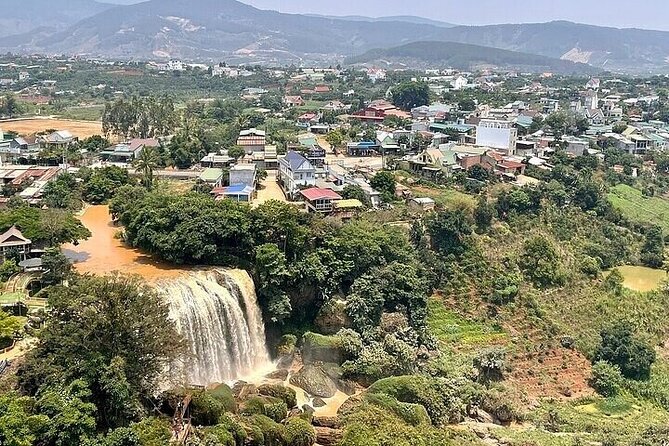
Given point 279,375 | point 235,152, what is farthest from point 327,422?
point 235,152

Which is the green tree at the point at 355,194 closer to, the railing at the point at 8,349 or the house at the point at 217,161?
the house at the point at 217,161

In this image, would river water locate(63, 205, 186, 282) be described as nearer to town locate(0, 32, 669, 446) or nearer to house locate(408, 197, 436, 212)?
town locate(0, 32, 669, 446)

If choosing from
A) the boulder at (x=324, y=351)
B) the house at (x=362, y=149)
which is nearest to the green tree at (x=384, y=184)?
the house at (x=362, y=149)

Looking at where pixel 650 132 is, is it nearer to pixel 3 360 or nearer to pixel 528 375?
pixel 528 375

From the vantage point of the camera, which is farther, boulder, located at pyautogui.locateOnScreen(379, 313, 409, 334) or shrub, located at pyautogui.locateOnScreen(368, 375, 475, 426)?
boulder, located at pyautogui.locateOnScreen(379, 313, 409, 334)

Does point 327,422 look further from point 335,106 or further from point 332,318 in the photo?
point 335,106

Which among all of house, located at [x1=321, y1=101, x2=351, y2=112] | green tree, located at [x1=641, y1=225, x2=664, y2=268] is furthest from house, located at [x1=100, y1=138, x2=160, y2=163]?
house, located at [x1=321, y1=101, x2=351, y2=112]

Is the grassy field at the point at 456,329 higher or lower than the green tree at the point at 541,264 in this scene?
lower
